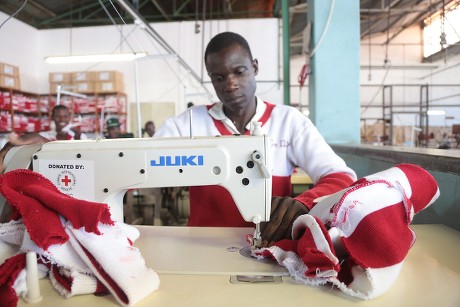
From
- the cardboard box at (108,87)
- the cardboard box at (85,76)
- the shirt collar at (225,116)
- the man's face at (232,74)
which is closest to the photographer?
the man's face at (232,74)

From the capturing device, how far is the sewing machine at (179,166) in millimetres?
890

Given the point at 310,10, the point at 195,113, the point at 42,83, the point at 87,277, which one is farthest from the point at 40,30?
the point at 87,277

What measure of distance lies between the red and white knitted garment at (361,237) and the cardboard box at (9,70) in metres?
6.19

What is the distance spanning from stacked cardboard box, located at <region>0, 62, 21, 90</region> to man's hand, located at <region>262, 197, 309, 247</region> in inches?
237

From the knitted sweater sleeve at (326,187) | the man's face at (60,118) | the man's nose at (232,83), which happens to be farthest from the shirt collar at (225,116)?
the man's face at (60,118)

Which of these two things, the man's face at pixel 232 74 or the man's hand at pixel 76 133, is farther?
the man's hand at pixel 76 133

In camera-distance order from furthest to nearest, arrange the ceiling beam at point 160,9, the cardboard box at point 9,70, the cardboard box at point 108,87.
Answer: the ceiling beam at point 160,9
the cardboard box at point 108,87
the cardboard box at point 9,70

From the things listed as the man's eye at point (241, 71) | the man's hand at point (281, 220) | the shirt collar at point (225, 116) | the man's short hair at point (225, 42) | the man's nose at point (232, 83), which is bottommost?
the man's hand at point (281, 220)

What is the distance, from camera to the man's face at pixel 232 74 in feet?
4.08

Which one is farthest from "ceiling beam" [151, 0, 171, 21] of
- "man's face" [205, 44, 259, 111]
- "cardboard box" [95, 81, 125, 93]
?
"man's face" [205, 44, 259, 111]

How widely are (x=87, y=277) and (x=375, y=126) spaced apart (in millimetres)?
9533

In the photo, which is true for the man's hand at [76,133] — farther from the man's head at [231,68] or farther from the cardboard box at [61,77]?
the cardboard box at [61,77]

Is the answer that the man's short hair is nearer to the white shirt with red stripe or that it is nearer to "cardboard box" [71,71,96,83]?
the white shirt with red stripe

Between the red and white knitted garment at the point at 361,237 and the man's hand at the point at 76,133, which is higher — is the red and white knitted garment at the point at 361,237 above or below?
below
